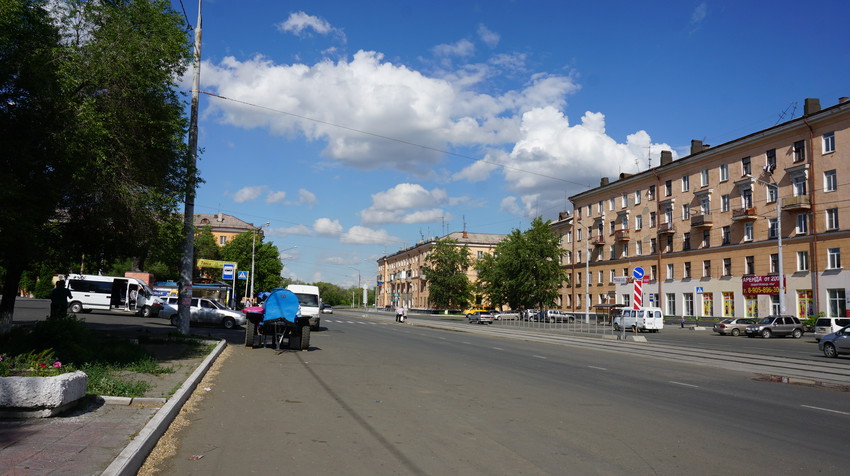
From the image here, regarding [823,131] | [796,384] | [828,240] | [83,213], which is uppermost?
[823,131]

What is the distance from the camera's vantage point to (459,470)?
591 cm

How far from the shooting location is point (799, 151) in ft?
154

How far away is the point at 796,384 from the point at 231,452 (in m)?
12.6

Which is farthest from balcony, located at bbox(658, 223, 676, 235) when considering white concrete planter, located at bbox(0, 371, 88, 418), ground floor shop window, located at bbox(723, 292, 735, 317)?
white concrete planter, located at bbox(0, 371, 88, 418)

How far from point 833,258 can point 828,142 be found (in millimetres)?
8368

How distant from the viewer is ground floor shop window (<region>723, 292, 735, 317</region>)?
52.4 m

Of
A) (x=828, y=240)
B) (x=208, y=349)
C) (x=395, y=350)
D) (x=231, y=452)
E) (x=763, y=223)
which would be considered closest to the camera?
(x=231, y=452)

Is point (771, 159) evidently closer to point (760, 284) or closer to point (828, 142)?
point (828, 142)

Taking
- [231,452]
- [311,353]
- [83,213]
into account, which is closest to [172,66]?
[83,213]

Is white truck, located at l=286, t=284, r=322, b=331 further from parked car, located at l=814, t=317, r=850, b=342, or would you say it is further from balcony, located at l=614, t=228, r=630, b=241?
balcony, located at l=614, t=228, r=630, b=241

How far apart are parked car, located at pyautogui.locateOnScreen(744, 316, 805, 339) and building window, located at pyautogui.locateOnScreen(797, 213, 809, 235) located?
28.5 ft

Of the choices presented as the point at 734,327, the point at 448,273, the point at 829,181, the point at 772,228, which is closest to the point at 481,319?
the point at 734,327

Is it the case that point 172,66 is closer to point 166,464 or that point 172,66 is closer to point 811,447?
point 166,464

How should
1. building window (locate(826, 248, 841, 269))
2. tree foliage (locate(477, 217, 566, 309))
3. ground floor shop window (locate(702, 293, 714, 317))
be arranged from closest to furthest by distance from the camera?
building window (locate(826, 248, 841, 269)) → ground floor shop window (locate(702, 293, 714, 317)) → tree foliage (locate(477, 217, 566, 309))
